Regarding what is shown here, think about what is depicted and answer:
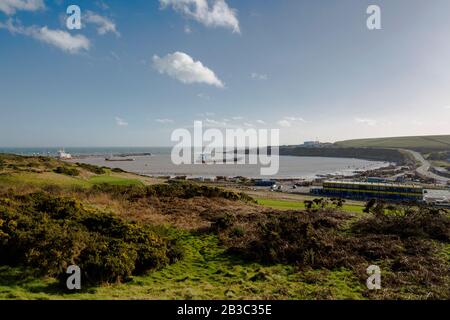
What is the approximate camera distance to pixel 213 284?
27.4 ft

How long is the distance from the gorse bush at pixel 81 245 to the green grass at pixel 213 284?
0.43 metres

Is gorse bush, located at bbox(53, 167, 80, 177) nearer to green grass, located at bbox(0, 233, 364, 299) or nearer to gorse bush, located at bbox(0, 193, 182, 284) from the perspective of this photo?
gorse bush, located at bbox(0, 193, 182, 284)

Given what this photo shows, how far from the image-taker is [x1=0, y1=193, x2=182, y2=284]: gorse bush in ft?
27.1

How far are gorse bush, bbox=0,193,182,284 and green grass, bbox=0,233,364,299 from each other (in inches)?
17.1

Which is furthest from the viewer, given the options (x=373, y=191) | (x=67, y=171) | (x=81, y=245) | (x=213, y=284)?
(x=373, y=191)

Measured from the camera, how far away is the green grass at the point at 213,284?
23.6 feet

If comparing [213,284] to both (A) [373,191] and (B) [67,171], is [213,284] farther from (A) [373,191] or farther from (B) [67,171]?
(A) [373,191]

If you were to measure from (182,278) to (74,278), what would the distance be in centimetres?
296

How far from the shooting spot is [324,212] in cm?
1683

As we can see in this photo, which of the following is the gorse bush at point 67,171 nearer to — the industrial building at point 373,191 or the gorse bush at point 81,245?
the gorse bush at point 81,245

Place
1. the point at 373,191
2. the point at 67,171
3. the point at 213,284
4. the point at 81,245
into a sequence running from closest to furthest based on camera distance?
the point at 213,284
the point at 81,245
the point at 67,171
the point at 373,191

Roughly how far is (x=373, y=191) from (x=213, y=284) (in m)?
48.4

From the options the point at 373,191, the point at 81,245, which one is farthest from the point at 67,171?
the point at 373,191
